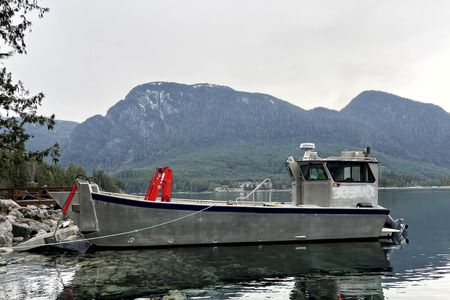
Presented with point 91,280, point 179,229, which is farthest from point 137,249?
point 91,280

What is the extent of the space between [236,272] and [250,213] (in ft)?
16.2

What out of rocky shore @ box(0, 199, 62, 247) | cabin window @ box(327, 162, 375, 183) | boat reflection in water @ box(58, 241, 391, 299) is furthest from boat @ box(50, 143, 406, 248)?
rocky shore @ box(0, 199, 62, 247)

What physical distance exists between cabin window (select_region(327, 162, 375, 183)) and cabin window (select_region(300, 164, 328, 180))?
369mm

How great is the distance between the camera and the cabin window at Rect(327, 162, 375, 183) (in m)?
21.1

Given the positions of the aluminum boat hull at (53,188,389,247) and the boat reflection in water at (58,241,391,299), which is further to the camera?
the aluminum boat hull at (53,188,389,247)

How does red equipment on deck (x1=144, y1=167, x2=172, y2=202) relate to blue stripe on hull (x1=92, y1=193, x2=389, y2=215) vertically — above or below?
above

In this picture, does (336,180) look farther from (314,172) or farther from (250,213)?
(250,213)

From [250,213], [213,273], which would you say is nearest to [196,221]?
[250,213]

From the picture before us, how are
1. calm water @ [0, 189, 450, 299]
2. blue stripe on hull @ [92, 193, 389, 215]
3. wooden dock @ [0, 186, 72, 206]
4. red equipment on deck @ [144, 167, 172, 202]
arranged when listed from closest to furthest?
calm water @ [0, 189, 450, 299]
blue stripe on hull @ [92, 193, 389, 215]
red equipment on deck @ [144, 167, 172, 202]
wooden dock @ [0, 186, 72, 206]

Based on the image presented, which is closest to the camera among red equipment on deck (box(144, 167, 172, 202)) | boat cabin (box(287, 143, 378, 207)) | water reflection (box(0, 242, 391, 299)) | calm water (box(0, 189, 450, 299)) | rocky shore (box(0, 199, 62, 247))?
calm water (box(0, 189, 450, 299))

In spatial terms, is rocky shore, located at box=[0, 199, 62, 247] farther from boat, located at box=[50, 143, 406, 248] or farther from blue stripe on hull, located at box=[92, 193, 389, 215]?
blue stripe on hull, located at box=[92, 193, 389, 215]

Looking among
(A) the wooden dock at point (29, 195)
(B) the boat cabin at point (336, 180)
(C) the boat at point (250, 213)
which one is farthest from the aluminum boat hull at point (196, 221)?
Answer: (A) the wooden dock at point (29, 195)

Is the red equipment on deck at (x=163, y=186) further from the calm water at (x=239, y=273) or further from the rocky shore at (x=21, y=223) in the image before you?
the rocky shore at (x=21, y=223)

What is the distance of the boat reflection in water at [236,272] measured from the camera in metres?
12.1
